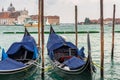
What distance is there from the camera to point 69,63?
39.0 feet

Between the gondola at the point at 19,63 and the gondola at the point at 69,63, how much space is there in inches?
33.1

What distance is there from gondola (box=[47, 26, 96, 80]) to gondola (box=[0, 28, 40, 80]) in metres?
0.84

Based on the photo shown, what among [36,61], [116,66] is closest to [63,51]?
[36,61]

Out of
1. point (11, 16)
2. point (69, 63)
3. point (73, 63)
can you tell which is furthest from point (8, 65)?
point (11, 16)

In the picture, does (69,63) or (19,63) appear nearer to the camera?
(19,63)

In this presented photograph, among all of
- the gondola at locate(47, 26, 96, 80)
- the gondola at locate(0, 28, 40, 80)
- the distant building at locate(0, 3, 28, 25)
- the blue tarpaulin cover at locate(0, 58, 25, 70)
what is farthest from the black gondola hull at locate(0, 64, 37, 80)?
the distant building at locate(0, 3, 28, 25)

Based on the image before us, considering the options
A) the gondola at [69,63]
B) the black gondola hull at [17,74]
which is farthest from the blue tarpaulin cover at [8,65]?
the gondola at [69,63]

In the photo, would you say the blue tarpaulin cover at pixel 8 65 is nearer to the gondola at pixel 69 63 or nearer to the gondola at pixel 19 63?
the gondola at pixel 19 63

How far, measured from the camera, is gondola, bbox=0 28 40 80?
36.1 ft

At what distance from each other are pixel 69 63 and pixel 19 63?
5.80 ft

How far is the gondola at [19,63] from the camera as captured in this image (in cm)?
1100

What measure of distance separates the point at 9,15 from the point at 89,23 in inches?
1069

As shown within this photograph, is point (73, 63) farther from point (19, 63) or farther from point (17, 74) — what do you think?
point (17, 74)

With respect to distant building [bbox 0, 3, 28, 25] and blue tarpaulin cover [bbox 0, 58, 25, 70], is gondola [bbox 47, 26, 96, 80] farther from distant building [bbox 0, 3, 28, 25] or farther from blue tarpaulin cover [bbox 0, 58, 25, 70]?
distant building [bbox 0, 3, 28, 25]
